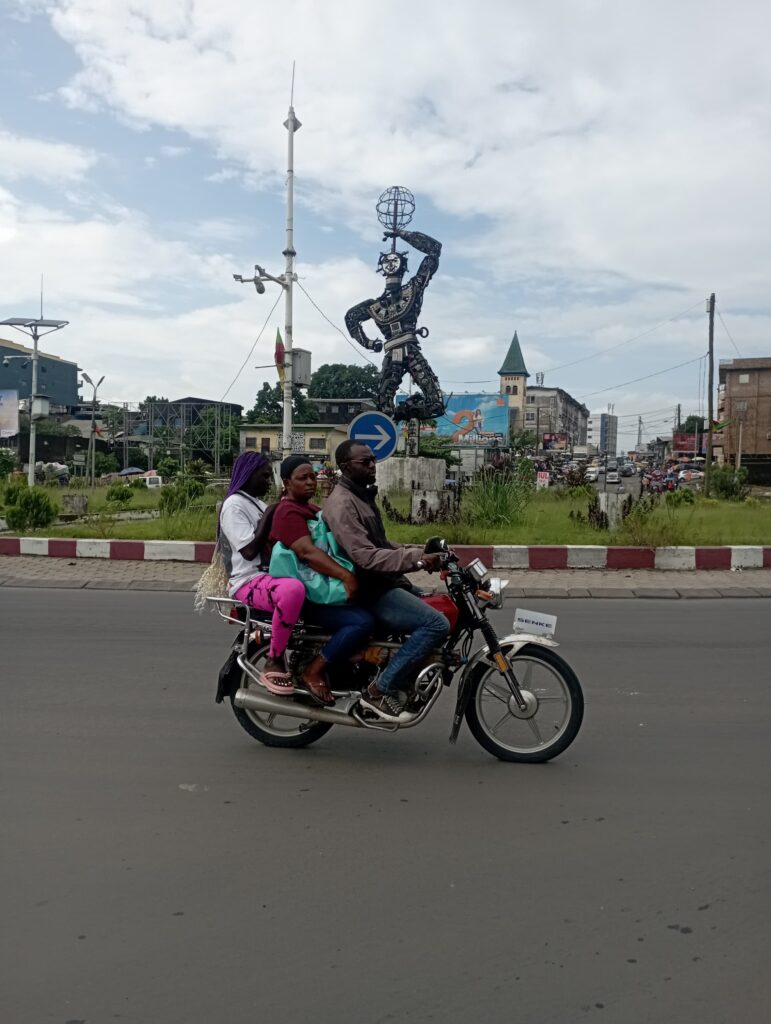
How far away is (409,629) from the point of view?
4336 millimetres

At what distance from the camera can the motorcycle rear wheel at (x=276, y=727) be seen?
15.5ft

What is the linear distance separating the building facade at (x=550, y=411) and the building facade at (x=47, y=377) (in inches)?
2176

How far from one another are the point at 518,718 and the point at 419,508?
37.2 feet

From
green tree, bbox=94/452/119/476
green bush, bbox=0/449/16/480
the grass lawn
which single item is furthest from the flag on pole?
green tree, bbox=94/452/119/476

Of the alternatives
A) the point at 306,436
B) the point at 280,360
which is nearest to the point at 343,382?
the point at 306,436

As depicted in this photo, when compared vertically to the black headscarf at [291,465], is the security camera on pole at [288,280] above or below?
above

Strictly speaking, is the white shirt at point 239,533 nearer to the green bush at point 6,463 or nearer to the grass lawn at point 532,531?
the grass lawn at point 532,531

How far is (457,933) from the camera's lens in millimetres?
2855

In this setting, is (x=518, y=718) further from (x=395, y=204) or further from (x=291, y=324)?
(x=395, y=204)

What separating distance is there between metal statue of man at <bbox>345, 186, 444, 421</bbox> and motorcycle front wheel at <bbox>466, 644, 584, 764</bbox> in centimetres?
2550

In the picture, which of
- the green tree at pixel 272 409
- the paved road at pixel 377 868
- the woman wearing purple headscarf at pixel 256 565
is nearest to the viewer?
the paved road at pixel 377 868

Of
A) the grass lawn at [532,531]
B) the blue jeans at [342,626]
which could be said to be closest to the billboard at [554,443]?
the grass lawn at [532,531]

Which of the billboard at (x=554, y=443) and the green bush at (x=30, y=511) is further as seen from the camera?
the billboard at (x=554, y=443)

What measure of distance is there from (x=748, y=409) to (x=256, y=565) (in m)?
79.5
